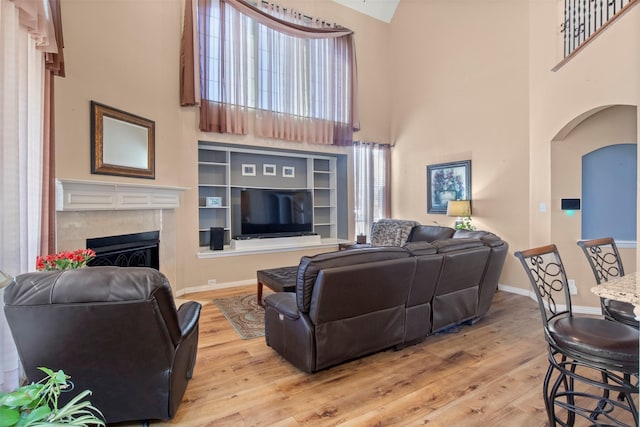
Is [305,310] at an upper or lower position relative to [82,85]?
lower

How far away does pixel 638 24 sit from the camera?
10.0 ft

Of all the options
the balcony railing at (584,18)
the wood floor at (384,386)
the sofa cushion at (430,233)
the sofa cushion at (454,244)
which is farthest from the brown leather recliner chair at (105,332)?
the balcony railing at (584,18)

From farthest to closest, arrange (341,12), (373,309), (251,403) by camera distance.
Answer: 1. (341,12)
2. (373,309)
3. (251,403)

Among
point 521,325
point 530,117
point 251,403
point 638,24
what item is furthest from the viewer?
point 530,117

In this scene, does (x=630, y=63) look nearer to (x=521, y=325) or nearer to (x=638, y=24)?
(x=638, y=24)

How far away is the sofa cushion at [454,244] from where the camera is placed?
291 cm

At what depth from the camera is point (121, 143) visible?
368 cm

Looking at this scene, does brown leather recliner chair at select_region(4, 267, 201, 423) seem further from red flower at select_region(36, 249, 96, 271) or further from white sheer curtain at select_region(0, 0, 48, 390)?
white sheer curtain at select_region(0, 0, 48, 390)

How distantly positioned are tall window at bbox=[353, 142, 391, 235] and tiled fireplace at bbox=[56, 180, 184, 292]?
11.8ft

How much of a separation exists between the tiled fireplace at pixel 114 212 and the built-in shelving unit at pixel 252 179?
106cm

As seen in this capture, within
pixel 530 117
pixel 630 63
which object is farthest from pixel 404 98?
pixel 630 63

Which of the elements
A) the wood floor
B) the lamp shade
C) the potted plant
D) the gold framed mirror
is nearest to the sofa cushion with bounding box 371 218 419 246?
the lamp shade

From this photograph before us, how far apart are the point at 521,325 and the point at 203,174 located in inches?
202

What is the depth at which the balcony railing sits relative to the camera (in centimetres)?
329
